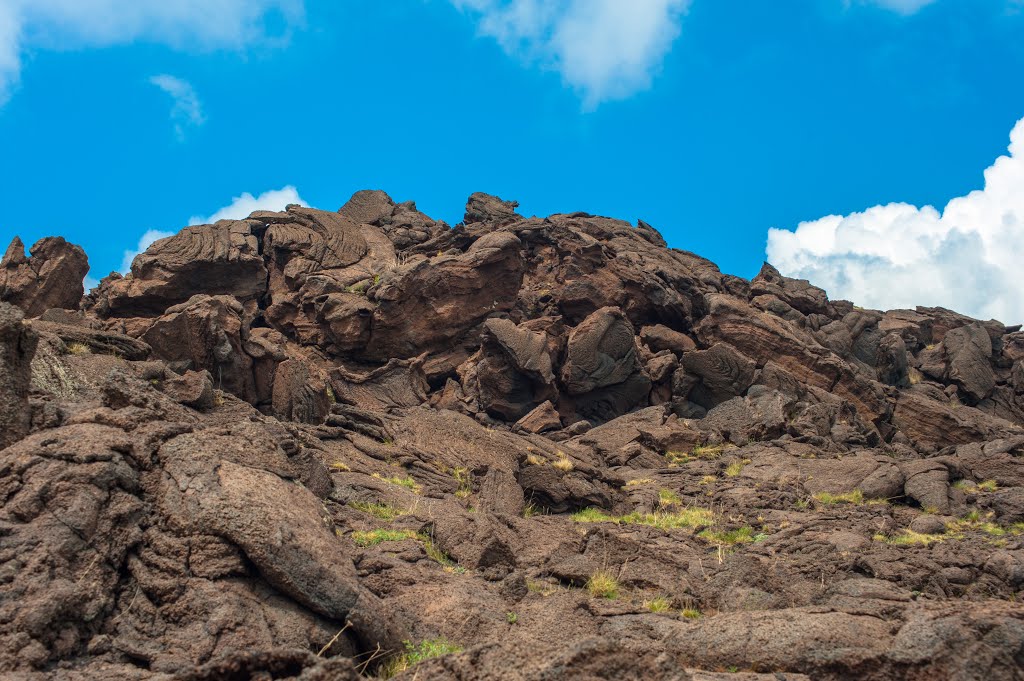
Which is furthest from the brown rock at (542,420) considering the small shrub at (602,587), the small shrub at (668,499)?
the small shrub at (602,587)

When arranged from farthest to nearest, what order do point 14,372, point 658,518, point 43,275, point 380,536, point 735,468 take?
point 43,275 → point 735,468 → point 658,518 → point 380,536 → point 14,372

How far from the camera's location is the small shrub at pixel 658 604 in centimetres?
1170

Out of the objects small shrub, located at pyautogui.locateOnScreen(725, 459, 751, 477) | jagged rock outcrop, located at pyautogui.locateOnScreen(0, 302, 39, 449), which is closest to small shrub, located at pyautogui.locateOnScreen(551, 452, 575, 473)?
small shrub, located at pyautogui.locateOnScreen(725, 459, 751, 477)

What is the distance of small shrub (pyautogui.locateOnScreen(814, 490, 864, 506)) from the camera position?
25873 millimetres

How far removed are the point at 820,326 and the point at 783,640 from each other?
2052 inches

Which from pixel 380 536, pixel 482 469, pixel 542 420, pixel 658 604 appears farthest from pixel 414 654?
pixel 542 420

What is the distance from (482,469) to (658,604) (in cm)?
1137

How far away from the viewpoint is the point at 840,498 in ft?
86.4

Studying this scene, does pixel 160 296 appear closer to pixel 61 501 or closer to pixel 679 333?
pixel 679 333

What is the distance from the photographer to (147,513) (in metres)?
9.03

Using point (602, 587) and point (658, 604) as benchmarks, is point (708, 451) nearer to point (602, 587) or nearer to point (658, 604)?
point (602, 587)

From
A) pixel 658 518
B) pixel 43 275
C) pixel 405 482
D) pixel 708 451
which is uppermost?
pixel 43 275

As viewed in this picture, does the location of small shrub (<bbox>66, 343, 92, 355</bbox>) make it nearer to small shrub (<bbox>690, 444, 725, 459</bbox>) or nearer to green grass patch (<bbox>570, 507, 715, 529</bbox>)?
green grass patch (<bbox>570, 507, 715, 529</bbox>)

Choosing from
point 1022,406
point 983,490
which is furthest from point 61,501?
point 1022,406
